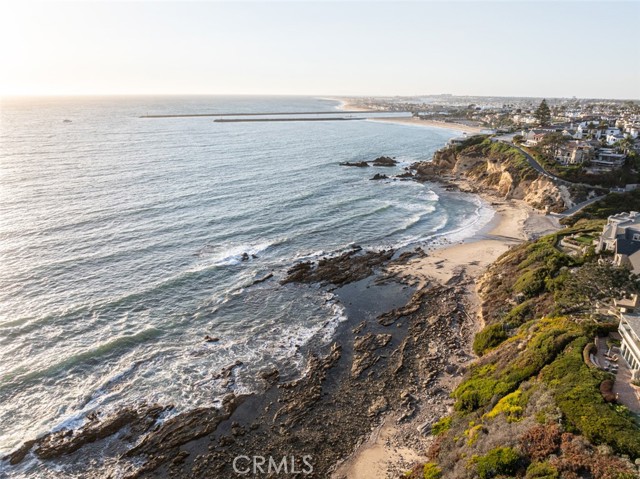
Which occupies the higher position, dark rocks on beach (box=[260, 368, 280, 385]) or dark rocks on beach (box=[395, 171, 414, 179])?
dark rocks on beach (box=[395, 171, 414, 179])

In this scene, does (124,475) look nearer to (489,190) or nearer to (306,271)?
(306,271)

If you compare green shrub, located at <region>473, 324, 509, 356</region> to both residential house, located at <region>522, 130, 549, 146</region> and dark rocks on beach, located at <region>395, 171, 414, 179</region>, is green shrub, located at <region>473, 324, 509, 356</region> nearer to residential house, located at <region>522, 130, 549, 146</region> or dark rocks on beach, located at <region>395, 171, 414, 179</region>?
dark rocks on beach, located at <region>395, 171, 414, 179</region>

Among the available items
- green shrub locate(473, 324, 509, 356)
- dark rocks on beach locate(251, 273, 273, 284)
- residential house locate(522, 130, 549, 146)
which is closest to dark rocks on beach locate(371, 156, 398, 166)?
residential house locate(522, 130, 549, 146)

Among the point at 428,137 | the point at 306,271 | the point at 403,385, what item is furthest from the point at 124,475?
the point at 428,137

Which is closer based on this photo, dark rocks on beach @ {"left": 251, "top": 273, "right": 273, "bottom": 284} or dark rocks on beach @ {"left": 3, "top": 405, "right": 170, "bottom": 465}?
dark rocks on beach @ {"left": 3, "top": 405, "right": 170, "bottom": 465}

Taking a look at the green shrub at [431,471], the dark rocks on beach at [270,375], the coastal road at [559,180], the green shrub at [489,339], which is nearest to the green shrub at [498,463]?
the green shrub at [431,471]

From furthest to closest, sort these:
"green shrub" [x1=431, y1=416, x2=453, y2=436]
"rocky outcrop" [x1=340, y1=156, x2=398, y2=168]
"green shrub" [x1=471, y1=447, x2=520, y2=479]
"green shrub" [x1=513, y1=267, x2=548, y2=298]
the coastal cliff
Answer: "rocky outcrop" [x1=340, y1=156, x2=398, y2=168]
the coastal cliff
"green shrub" [x1=513, y1=267, x2=548, y2=298]
"green shrub" [x1=431, y1=416, x2=453, y2=436]
"green shrub" [x1=471, y1=447, x2=520, y2=479]
